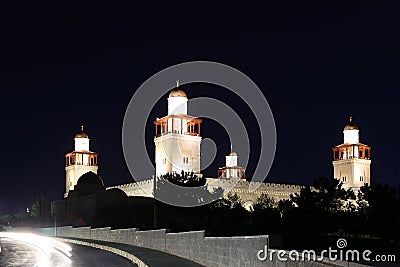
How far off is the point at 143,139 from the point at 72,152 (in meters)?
10.9

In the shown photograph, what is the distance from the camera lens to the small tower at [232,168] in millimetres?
93875

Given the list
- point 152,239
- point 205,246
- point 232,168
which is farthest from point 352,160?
point 205,246

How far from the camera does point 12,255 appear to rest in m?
22.8

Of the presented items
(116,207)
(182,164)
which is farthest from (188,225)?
(182,164)

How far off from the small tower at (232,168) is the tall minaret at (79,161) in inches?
663

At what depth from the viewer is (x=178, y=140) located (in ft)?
256

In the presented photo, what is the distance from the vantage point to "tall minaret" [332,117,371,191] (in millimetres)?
91875

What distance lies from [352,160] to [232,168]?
597 inches

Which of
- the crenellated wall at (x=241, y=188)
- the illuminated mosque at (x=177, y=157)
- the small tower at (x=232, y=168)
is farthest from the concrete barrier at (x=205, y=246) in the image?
the small tower at (x=232, y=168)

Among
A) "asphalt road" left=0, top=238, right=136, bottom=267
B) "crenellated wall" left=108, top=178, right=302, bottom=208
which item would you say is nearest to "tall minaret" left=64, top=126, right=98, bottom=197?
"crenellated wall" left=108, top=178, right=302, bottom=208

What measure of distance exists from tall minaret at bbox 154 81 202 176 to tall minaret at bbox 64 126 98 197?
12660 millimetres

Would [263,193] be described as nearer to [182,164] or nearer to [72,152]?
[182,164]

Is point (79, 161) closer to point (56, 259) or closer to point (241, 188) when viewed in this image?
point (241, 188)

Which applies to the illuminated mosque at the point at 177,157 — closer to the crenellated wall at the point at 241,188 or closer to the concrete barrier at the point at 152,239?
the crenellated wall at the point at 241,188
